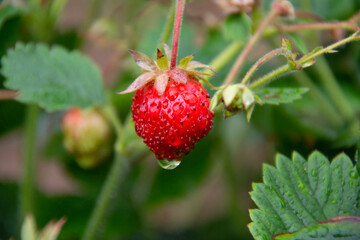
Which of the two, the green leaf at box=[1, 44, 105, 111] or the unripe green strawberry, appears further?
the unripe green strawberry

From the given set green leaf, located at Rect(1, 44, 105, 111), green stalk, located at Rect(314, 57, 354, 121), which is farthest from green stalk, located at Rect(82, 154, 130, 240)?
green stalk, located at Rect(314, 57, 354, 121)

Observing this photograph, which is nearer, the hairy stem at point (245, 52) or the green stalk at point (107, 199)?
the hairy stem at point (245, 52)

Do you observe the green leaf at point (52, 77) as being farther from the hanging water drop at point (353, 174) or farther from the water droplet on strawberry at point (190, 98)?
the hanging water drop at point (353, 174)

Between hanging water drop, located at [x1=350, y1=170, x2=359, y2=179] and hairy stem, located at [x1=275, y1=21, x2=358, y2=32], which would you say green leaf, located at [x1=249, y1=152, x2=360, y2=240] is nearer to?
hanging water drop, located at [x1=350, y1=170, x2=359, y2=179]

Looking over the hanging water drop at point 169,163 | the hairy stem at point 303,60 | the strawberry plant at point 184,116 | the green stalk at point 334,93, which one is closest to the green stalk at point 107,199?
the strawberry plant at point 184,116

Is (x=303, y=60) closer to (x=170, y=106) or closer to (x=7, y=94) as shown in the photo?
(x=170, y=106)

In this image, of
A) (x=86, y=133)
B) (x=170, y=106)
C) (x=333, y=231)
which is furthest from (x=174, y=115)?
(x=86, y=133)
